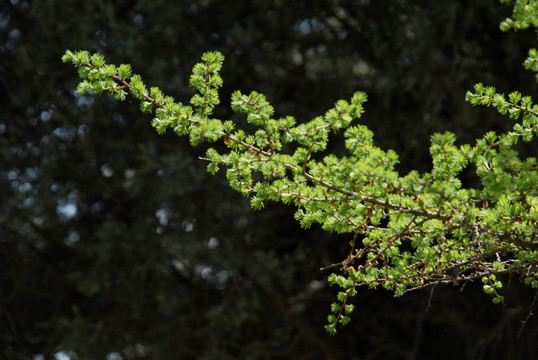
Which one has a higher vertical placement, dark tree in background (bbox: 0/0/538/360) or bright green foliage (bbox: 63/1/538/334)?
dark tree in background (bbox: 0/0/538/360)

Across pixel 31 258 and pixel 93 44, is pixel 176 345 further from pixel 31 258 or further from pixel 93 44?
pixel 93 44

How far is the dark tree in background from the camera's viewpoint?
4.30 m

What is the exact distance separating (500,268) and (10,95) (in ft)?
13.3

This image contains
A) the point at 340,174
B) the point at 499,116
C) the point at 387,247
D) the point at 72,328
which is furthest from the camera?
the point at 72,328

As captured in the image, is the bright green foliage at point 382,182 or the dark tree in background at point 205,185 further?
the dark tree in background at point 205,185

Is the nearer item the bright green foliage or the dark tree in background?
the bright green foliage

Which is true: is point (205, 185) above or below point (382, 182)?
above

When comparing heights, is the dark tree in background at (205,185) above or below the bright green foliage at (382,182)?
above

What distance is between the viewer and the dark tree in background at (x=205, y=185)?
430 centimetres

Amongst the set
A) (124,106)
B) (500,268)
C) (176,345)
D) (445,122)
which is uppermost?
(124,106)

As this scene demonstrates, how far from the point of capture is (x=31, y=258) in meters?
4.94

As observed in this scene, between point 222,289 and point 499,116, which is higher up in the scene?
point 499,116

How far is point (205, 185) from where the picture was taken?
440 centimetres

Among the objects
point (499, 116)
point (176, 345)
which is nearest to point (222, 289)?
point (176, 345)
